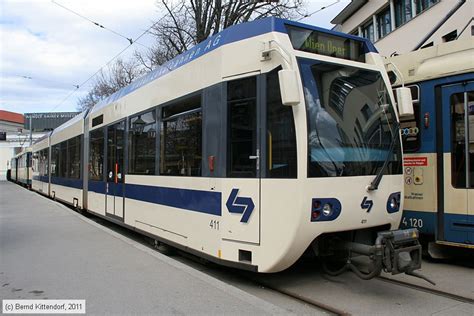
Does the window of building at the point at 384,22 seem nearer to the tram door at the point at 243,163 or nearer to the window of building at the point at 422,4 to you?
the window of building at the point at 422,4

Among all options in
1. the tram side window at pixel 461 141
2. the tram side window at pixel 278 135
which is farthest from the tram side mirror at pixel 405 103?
the tram side window at pixel 278 135

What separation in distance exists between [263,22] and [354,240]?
118 inches

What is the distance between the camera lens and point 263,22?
516cm

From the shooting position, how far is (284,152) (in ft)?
16.0

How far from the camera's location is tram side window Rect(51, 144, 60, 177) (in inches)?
673

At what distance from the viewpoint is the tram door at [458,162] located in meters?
6.05

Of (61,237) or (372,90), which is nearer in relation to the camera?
(372,90)

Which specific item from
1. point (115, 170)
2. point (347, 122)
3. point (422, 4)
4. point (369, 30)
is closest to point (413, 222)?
point (347, 122)

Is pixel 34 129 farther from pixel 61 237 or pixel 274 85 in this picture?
pixel 274 85

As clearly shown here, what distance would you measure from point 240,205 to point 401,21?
67.1ft

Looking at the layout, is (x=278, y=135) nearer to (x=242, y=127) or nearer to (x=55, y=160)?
(x=242, y=127)

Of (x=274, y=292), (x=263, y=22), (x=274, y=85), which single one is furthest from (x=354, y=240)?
(x=263, y=22)

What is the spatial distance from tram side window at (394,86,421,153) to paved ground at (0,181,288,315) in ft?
12.8

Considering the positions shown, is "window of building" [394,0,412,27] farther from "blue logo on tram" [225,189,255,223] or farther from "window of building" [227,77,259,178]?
"blue logo on tram" [225,189,255,223]
